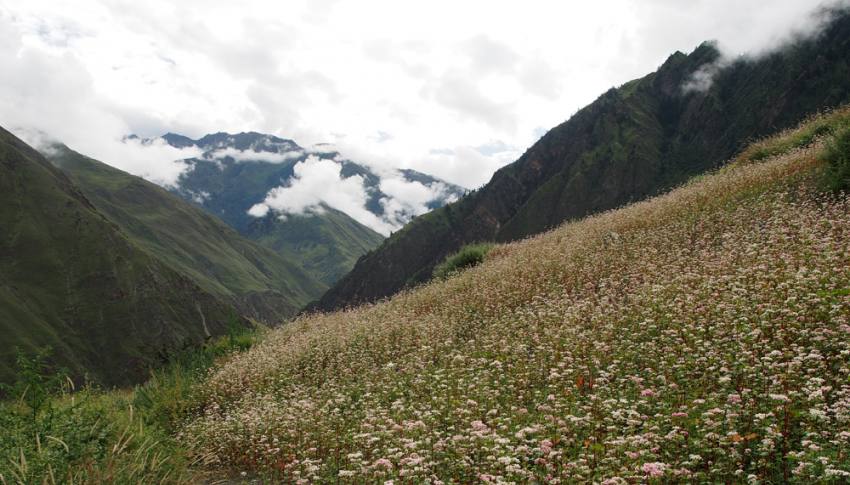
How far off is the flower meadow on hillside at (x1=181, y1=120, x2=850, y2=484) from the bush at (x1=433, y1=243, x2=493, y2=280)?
208 inches

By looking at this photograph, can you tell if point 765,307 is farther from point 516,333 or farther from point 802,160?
point 802,160

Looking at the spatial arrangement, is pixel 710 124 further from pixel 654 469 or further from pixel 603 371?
pixel 654 469

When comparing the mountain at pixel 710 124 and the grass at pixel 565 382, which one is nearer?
the grass at pixel 565 382

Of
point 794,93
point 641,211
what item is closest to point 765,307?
point 641,211

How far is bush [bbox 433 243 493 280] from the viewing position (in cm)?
2048

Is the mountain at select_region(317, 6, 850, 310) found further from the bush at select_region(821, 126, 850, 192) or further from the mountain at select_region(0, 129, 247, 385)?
the bush at select_region(821, 126, 850, 192)

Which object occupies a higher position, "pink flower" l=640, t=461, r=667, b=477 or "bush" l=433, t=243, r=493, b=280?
"bush" l=433, t=243, r=493, b=280

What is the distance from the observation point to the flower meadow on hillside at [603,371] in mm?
5031

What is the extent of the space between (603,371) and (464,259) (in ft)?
45.8

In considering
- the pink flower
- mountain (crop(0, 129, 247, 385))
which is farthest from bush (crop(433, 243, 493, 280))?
mountain (crop(0, 129, 247, 385))

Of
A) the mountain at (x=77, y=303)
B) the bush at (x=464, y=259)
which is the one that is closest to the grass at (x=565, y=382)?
the bush at (x=464, y=259)

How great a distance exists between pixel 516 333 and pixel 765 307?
3.92m

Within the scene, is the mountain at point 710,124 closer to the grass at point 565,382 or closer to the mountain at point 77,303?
the mountain at point 77,303

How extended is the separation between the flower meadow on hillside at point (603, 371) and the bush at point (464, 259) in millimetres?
5284
